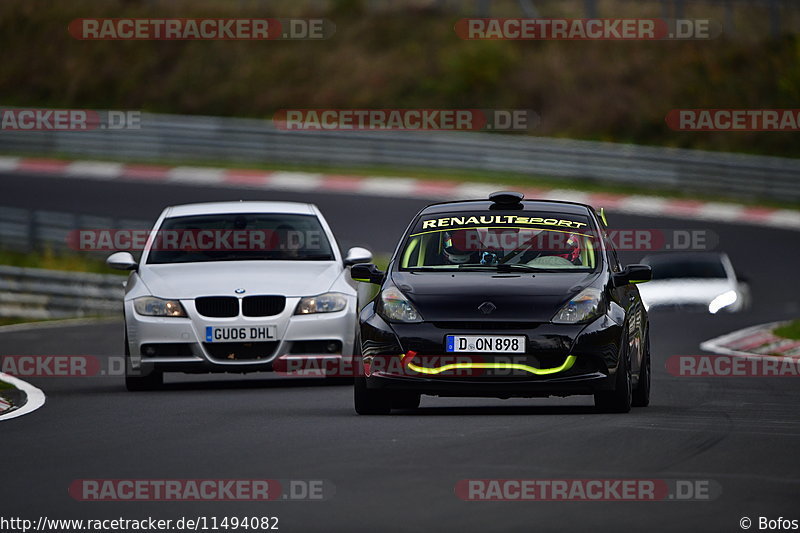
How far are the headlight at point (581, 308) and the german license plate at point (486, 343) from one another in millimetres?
294

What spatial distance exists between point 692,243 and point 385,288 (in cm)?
2205

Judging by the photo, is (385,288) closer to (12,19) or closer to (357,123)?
(357,123)

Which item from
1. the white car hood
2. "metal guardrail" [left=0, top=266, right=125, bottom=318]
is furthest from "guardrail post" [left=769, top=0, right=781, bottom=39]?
"metal guardrail" [left=0, top=266, right=125, bottom=318]

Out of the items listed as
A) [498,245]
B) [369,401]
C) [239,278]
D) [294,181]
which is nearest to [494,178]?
[294,181]

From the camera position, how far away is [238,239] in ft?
50.1

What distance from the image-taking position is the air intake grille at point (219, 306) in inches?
554

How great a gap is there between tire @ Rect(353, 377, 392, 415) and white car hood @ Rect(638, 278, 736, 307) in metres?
14.2

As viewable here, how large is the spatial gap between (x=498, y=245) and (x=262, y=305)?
2.48 metres

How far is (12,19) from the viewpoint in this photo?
55500 mm

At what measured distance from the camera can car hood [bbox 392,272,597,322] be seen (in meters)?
11.2

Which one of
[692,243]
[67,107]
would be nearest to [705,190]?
[692,243]

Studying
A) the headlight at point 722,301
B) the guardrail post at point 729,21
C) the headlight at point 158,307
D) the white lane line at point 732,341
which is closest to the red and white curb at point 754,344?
the white lane line at point 732,341

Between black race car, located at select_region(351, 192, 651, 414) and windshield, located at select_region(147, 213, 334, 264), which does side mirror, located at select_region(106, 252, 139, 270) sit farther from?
black race car, located at select_region(351, 192, 651, 414)

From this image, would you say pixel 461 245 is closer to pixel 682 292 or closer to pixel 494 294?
pixel 494 294
